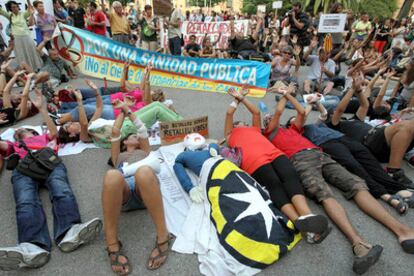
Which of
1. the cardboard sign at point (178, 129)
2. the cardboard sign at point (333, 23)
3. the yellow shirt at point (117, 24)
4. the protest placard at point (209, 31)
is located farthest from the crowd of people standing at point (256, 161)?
the protest placard at point (209, 31)

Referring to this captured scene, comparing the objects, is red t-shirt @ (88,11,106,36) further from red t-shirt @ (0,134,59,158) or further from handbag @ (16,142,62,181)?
handbag @ (16,142,62,181)

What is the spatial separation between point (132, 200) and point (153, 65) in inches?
206

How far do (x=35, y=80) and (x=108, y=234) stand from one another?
5.03 metres

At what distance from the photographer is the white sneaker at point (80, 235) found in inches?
88.4

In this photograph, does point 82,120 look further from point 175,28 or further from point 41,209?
point 175,28

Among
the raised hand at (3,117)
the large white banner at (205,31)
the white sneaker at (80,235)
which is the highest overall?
the large white banner at (205,31)

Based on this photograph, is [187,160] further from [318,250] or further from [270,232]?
[318,250]

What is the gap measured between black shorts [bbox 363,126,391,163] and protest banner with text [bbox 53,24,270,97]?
3523mm

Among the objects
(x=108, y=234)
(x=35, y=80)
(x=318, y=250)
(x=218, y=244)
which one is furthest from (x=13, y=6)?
(x=318, y=250)

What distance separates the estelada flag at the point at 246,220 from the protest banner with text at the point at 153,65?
462 cm

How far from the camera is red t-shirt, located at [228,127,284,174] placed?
286 centimetres

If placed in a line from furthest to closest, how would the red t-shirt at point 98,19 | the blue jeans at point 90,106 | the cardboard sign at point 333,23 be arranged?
the red t-shirt at point 98,19 < the cardboard sign at point 333,23 < the blue jeans at point 90,106

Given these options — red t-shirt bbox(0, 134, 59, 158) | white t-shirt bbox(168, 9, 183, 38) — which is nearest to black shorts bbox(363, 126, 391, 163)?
red t-shirt bbox(0, 134, 59, 158)

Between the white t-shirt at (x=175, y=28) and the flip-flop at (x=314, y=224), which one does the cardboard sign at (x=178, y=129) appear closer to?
the flip-flop at (x=314, y=224)
